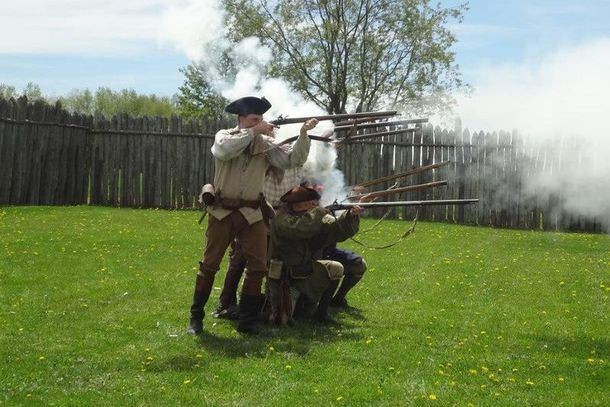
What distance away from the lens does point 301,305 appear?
28.8 feet

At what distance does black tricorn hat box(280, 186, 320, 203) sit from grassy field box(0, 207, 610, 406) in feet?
4.16

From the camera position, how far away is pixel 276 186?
28.9ft

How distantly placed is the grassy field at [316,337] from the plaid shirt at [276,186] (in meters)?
1.38

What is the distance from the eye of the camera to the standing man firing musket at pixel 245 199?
307 inches

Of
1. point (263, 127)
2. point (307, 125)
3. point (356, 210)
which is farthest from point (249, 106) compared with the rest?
point (356, 210)

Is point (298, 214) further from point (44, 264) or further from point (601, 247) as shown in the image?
point (601, 247)

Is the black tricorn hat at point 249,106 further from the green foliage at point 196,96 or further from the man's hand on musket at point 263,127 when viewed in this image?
the green foliage at point 196,96

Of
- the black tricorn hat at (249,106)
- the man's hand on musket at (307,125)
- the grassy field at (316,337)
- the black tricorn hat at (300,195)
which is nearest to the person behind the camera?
the grassy field at (316,337)

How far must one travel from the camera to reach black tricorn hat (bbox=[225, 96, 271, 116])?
7930 mm

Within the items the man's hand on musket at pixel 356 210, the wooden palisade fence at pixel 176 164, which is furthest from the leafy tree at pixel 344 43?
the man's hand on musket at pixel 356 210

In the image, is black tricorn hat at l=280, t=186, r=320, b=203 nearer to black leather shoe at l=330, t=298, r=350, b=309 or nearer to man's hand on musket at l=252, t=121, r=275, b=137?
man's hand on musket at l=252, t=121, r=275, b=137

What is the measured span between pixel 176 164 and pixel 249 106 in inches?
550

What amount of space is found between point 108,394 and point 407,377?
2232mm

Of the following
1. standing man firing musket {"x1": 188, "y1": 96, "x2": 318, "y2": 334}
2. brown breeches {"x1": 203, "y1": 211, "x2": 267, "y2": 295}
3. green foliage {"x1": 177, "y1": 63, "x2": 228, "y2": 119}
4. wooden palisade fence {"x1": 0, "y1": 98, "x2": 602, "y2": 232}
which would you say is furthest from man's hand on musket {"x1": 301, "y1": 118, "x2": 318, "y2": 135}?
green foliage {"x1": 177, "y1": 63, "x2": 228, "y2": 119}
